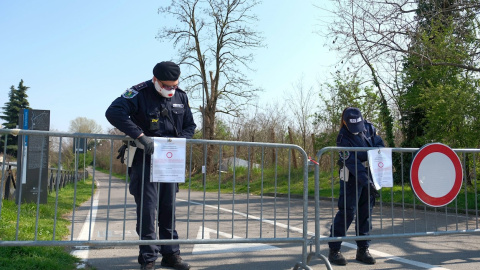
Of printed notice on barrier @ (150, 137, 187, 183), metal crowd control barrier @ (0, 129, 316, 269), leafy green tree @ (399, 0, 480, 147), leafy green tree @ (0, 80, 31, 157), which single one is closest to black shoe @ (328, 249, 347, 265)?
metal crowd control barrier @ (0, 129, 316, 269)

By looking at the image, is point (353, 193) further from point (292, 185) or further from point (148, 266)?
point (292, 185)

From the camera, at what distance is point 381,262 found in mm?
5219

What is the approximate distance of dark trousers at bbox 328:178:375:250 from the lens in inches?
202

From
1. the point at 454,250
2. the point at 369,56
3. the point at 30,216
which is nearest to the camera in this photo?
the point at 454,250

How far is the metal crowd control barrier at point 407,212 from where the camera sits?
16.5 feet

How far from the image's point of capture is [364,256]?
5160 mm

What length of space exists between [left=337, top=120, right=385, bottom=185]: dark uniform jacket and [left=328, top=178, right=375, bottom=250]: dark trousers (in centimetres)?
12

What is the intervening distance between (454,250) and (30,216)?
699 cm

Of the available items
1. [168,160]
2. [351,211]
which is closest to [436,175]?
[351,211]

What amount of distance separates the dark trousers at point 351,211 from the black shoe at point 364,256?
0.19 feet

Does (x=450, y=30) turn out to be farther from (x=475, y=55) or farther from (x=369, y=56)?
(x=369, y=56)

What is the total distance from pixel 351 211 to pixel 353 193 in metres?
0.21

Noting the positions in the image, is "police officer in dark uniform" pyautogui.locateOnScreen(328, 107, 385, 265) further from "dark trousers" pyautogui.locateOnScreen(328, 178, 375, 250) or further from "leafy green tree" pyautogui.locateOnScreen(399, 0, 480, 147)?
"leafy green tree" pyautogui.locateOnScreen(399, 0, 480, 147)

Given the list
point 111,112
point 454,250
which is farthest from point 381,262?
point 111,112
